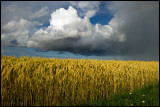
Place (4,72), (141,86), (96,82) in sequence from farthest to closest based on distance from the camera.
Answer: (141,86) → (96,82) → (4,72)

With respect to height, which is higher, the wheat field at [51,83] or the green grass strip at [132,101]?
the wheat field at [51,83]

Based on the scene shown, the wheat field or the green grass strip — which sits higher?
the wheat field

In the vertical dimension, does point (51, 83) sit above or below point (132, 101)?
above

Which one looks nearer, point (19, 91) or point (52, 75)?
point (19, 91)

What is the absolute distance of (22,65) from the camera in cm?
471

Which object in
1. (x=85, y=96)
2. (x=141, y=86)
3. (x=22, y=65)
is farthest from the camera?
(x=141, y=86)

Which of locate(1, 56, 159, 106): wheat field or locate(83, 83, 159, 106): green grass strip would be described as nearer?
locate(1, 56, 159, 106): wheat field

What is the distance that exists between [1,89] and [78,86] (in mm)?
2857

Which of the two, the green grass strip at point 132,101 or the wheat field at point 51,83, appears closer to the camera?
the wheat field at point 51,83

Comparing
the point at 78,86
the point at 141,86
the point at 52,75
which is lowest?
the point at 141,86

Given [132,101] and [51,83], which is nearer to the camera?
[51,83]

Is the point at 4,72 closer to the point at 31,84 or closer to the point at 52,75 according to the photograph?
the point at 31,84

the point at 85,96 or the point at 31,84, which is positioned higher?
the point at 31,84

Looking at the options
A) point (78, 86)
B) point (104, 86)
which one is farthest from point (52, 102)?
point (104, 86)
